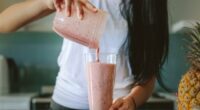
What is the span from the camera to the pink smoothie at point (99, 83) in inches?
33.4

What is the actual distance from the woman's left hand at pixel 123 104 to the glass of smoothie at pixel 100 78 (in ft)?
0.15

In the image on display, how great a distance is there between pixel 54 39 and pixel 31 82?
14.2 inches

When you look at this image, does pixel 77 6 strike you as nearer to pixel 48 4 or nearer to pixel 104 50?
pixel 48 4

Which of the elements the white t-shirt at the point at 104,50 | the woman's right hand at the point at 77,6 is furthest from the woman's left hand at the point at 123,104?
the woman's right hand at the point at 77,6

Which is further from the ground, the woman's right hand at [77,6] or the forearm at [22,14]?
the woman's right hand at [77,6]

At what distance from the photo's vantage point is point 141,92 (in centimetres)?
121

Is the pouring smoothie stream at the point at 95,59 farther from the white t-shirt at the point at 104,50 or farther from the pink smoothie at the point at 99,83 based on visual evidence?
the white t-shirt at the point at 104,50

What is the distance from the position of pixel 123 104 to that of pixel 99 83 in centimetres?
19

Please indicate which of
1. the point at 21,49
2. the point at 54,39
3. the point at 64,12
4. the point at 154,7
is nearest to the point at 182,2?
the point at 54,39

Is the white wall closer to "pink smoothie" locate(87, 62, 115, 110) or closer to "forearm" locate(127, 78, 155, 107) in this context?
"forearm" locate(127, 78, 155, 107)

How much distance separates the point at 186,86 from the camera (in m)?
1.13

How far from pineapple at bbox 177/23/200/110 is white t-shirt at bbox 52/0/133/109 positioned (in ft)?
0.59

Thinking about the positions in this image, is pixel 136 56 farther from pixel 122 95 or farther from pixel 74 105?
pixel 74 105

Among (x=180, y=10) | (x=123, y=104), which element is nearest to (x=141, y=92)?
(x=123, y=104)
